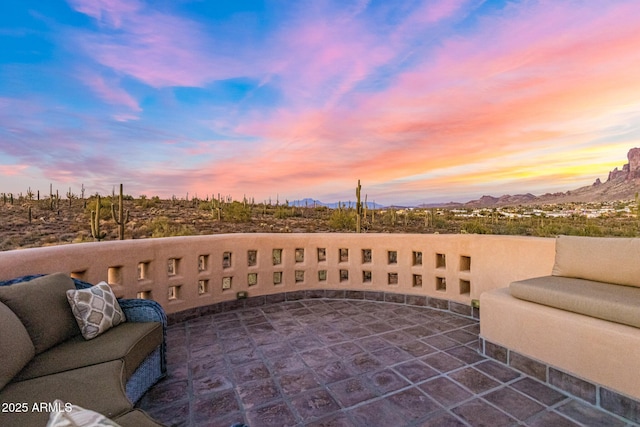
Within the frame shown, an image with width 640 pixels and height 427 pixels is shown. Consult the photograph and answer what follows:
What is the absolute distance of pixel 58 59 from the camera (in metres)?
5.25

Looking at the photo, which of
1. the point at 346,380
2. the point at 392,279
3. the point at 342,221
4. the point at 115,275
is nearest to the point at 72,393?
the point at 346,380

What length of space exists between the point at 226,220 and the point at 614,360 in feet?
52.3

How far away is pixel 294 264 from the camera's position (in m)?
4.74

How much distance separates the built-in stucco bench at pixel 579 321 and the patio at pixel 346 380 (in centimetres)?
17

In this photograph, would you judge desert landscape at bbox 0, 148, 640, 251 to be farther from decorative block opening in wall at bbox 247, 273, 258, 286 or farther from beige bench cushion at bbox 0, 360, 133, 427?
beige bench cushion at bbox 0, 360, 133, 427

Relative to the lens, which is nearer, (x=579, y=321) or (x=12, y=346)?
(x=12, y=346)

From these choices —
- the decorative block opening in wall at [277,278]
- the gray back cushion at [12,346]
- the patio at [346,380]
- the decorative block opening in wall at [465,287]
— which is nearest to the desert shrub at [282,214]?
the decorative block opening in wall at [277,278]

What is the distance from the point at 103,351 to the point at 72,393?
0.51 metres

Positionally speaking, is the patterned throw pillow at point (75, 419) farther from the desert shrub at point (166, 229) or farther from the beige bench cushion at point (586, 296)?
the desert shrub at point (166, 229)

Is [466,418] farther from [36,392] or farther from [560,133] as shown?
[560,133]

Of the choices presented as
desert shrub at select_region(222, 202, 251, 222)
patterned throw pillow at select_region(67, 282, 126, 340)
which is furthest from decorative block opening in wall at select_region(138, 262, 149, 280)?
desert shrub at select_region(222, 202, 251, 222)

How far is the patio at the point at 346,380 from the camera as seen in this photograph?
200 cm

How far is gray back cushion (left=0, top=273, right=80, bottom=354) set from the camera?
1.88m

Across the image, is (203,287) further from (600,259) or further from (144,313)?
(600,259)
